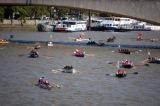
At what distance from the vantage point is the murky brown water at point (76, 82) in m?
53.6

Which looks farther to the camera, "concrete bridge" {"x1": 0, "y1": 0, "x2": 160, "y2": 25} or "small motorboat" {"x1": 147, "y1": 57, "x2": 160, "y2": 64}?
"concrete bridge" {"x1": 0, "y1": 0, "x2": 160, "y2": 25}

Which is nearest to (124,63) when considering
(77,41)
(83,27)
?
(77,41)

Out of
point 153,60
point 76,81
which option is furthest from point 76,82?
point 153,60

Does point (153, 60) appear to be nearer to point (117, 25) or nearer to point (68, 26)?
point (68, 26)

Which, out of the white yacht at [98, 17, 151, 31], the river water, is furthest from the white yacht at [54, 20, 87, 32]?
the river water

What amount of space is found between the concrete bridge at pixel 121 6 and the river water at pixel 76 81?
5.71 m

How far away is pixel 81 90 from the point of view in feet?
192

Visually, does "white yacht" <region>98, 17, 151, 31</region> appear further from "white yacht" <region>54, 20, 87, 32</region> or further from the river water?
the river water

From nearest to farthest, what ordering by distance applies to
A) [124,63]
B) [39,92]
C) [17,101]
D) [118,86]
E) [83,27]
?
1. [17,101]
2. [39,92]
3. [118,86]
4. [124,63]
5. [83,27]

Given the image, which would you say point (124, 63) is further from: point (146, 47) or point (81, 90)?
point (146, 47)

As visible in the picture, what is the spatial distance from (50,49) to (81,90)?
39794mm

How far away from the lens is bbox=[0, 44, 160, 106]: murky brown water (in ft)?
176

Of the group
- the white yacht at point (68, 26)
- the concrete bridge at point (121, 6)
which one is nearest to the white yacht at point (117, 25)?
the white yacht at point (68, 26)

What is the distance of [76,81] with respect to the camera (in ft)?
211
